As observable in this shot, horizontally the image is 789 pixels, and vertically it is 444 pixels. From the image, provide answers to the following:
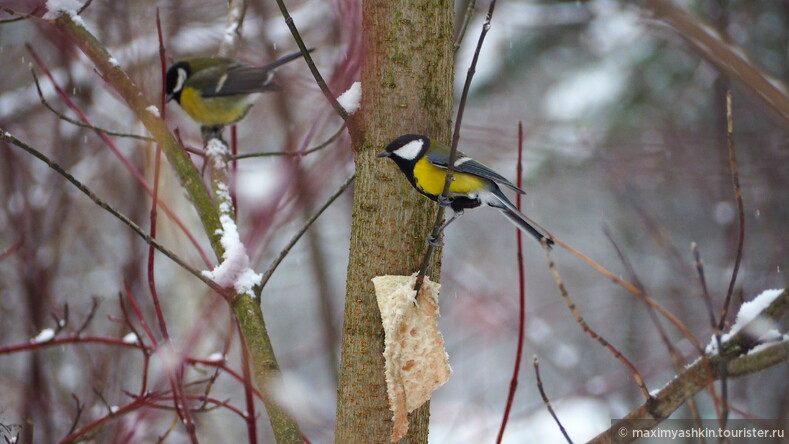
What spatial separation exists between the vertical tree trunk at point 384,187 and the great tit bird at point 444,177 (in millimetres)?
33

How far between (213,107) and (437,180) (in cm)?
213

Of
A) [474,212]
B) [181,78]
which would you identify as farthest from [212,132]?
[474,212]

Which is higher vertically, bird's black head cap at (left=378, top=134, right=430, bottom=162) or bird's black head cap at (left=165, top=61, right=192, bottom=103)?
bird's black head cap at (left=165, top=61, right=192, bottom=103)

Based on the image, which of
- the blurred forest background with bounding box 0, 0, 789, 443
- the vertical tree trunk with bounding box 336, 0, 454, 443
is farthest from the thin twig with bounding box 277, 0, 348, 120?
the blurred forest background with bounding box 0, 0, 789, 443

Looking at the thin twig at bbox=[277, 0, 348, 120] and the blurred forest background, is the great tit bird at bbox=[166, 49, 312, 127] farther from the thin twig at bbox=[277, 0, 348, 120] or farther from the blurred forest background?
the thin twig at bbox=[277, 0, 348, 120]

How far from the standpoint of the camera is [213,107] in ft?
11.2

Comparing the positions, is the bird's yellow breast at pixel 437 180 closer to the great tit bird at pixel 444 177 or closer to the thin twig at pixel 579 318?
the great tit bird at pixel 444 177

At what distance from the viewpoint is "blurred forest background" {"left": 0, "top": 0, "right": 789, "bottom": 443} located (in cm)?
325

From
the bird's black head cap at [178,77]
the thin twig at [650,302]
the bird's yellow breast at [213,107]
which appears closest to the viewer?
the thin twig at [650,302]

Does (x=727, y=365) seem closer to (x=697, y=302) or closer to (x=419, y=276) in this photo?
(x=419, y=276)

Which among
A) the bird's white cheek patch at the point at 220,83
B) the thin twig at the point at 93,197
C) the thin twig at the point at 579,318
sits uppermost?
the bird's white cheek patch at the point at 220,83

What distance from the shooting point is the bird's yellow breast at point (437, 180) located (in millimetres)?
1360

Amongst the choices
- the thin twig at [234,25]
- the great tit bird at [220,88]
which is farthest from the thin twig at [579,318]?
the great tit bird at [220,88]

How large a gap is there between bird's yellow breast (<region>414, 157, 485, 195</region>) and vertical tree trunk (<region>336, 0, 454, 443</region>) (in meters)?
0.04
